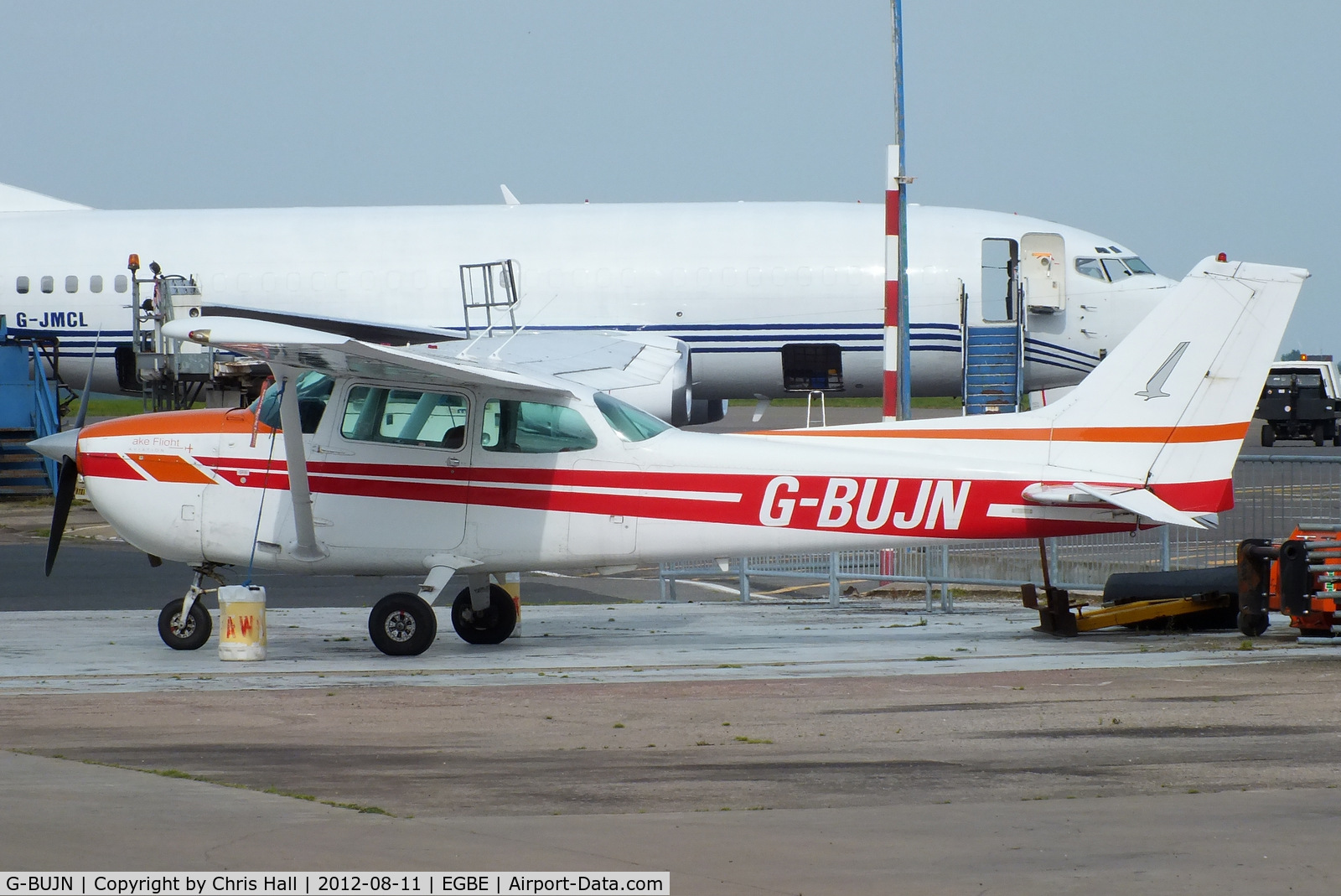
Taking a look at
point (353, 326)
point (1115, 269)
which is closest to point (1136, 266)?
point (1115, 269)

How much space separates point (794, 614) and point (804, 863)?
30.3ft

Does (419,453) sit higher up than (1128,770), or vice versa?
(419,453)

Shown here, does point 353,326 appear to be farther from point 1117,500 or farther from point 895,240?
point 1117,500

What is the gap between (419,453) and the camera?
11383 mm

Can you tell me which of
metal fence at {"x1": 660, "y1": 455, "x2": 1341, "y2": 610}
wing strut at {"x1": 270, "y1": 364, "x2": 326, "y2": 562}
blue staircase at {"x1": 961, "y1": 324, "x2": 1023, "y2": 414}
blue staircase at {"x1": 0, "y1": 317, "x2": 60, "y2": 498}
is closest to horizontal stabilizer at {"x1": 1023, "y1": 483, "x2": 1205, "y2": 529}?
metal fence at {"x1": 660, "y1": 455, "x2": 1341, "y2": 610}

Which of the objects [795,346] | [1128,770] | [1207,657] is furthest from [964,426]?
[795,346]

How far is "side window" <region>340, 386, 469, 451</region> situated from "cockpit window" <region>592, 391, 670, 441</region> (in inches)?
39.9

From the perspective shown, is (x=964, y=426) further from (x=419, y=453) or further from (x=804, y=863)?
(x=804, y=863)

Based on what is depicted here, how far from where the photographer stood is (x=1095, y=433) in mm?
10992

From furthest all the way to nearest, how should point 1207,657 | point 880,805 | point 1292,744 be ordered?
point 1207,657 < point 1292,744 < point 880,805

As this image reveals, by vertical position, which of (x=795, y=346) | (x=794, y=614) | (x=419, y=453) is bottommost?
(x=794, y=614)

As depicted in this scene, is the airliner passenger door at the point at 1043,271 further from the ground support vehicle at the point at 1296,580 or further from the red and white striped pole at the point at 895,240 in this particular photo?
the ground support vehicle at the point at 1296,580

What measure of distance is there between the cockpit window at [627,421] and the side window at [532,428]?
0.20 metres

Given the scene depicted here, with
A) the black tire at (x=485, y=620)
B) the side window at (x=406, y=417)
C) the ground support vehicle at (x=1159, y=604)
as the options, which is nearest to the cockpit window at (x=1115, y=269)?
the ground support vehicle at (x=1159, y=604)
